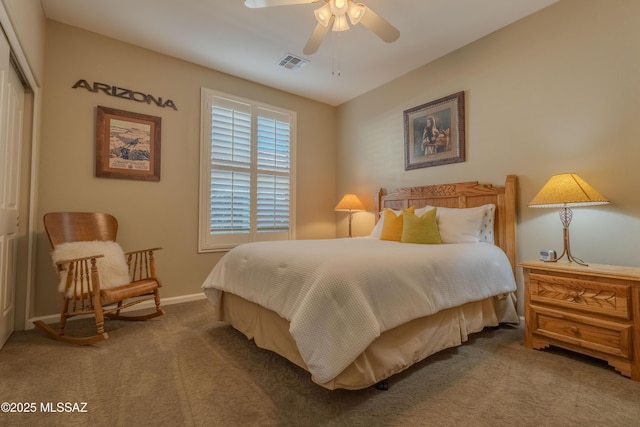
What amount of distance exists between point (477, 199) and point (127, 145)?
12.2 ft

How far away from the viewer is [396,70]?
3.75m

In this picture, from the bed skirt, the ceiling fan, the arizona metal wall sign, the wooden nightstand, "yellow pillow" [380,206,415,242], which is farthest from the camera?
"yellow pillow" [380,206,415,242]

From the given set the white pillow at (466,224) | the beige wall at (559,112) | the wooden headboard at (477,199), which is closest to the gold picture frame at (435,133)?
the beige wall at (559,112)

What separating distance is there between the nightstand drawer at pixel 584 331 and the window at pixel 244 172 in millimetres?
3097

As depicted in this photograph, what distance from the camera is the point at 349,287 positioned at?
1531 mm

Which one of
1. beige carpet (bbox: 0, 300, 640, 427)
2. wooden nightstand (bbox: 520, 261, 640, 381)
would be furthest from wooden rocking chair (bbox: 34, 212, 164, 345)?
wooden nightstand (bbox: 520, 261, 640, 381)

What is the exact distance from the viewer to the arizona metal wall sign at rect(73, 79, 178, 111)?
9.68ft

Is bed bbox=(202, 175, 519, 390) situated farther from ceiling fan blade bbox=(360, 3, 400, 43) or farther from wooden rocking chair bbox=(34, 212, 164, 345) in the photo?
ceiling fan blade bbox=(360, 3, 400, 43)

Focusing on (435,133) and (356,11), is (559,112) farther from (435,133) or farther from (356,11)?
(356,11)

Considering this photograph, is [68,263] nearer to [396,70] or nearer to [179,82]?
[179,82]

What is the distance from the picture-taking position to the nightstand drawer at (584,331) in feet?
5.89

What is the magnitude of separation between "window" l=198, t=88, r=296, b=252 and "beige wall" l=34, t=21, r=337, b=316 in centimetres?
14

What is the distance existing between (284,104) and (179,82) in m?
1.43

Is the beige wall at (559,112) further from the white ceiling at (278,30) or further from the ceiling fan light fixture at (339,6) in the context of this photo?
the ceiling fan light fixture at (339,6)
